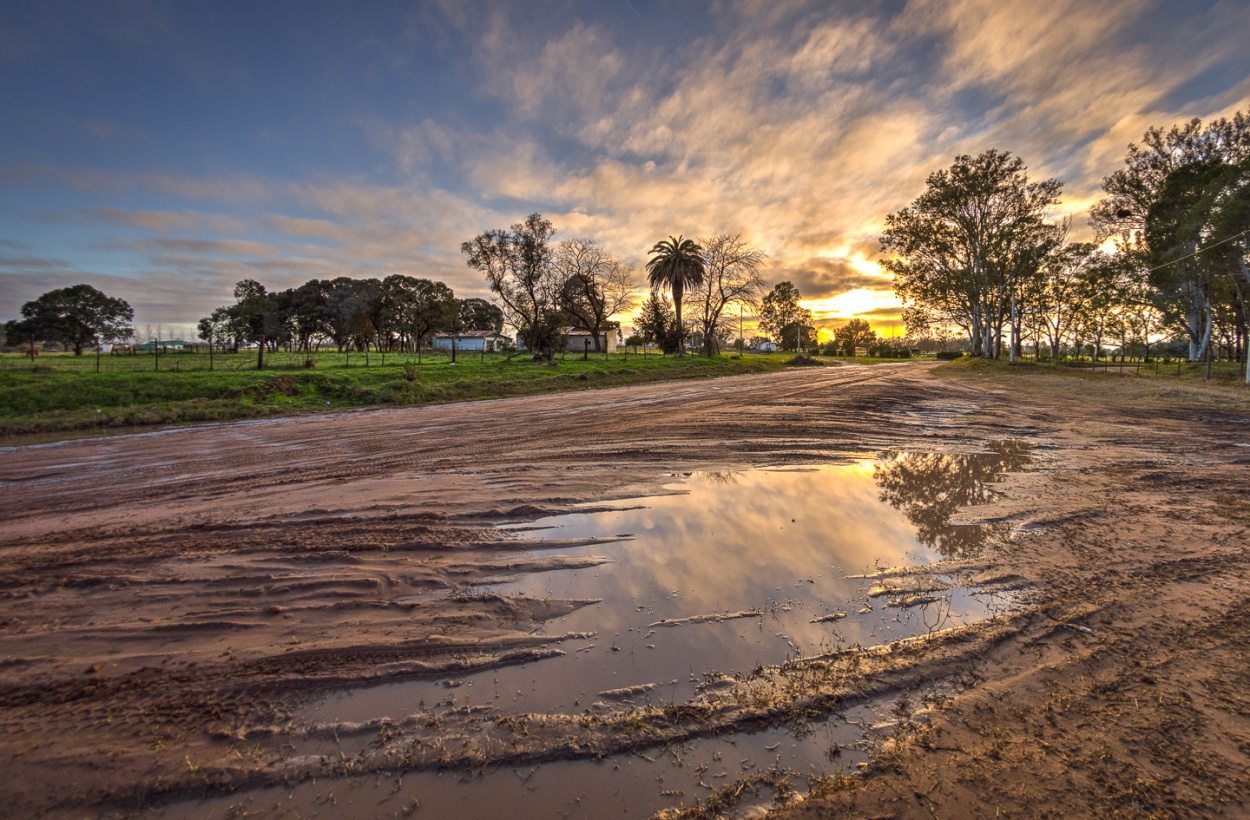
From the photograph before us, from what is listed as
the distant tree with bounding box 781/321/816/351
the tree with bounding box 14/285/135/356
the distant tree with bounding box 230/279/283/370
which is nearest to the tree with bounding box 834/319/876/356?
the distant tree with bounding box 781/321/816/351

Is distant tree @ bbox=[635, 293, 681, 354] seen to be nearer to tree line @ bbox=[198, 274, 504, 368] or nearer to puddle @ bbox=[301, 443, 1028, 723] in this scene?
tree line @ bbox=[198, 274, 504, 368]

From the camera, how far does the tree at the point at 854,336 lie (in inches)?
3452

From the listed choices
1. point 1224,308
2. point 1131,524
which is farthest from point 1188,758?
point 1224,308

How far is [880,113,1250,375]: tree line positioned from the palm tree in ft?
63.2

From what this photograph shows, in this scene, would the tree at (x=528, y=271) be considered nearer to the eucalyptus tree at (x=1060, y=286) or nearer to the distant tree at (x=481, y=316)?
the eucalyptus tree at (x=1060, y=286)

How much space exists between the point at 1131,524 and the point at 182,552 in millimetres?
9719

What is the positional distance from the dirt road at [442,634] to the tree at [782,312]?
77425mm

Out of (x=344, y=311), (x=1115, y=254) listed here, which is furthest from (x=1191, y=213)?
(x=344, y=311)

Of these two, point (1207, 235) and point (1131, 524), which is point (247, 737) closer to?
point (1131, 524)

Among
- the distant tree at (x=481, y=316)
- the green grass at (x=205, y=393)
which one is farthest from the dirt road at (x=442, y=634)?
the distant tree at (x=481, y=316)

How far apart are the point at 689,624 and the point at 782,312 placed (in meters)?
85.4

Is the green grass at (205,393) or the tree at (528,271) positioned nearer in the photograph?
the green grass at (205,393)

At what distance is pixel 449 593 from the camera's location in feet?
13.0

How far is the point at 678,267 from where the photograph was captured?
5209 cm
